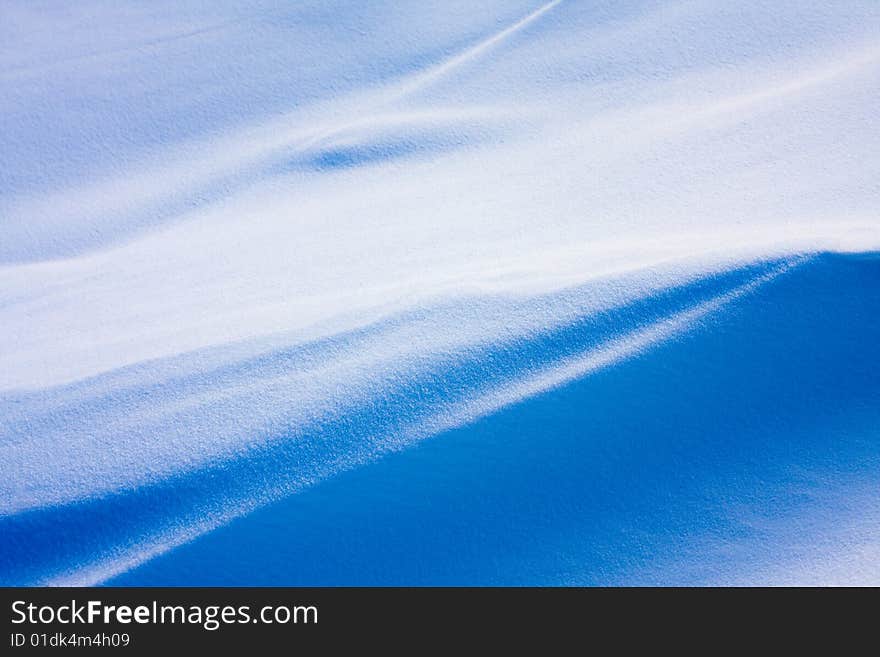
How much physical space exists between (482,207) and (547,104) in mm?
747

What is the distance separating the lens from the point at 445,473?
5.41 ft

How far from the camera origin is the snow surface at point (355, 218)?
5.57ft

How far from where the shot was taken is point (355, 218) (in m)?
2.47

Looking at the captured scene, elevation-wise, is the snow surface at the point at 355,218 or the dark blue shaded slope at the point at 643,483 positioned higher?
the snow surface at the point at 355,218

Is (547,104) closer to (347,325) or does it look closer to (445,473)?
(347,325)

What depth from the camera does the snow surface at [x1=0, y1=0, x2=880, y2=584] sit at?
170cm
